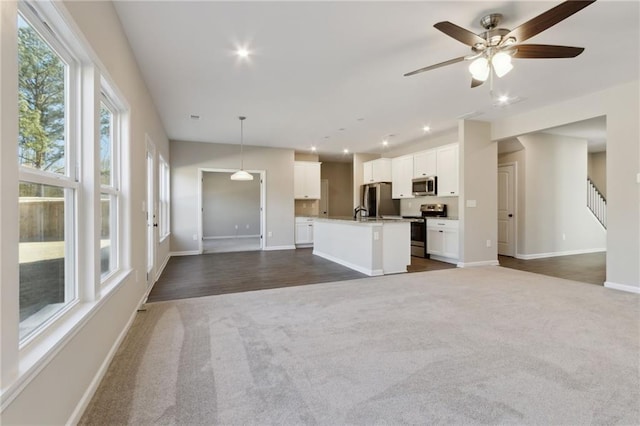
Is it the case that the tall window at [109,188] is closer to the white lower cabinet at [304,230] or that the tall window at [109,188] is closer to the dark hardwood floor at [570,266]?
the white lower cabinet at [304,230]

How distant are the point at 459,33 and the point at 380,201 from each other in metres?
5.53

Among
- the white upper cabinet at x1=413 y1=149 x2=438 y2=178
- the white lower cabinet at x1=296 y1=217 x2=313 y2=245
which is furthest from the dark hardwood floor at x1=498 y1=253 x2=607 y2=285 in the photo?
the white lower cabinet at x1=296 y1=217 x2=313 y2=245

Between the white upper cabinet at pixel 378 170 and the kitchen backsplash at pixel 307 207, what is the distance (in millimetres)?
1741

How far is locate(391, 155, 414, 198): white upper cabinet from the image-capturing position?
7.04 metres

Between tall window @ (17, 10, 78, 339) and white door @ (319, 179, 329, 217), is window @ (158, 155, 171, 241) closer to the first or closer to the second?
tall window @ (17, 10, 78, 339)

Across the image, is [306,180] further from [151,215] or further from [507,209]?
[507,209]

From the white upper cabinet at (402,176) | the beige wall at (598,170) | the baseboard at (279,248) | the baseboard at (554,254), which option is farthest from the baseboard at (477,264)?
the beige wall at (598,170)

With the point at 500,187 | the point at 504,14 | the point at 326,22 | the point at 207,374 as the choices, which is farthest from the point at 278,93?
the point at 500,187

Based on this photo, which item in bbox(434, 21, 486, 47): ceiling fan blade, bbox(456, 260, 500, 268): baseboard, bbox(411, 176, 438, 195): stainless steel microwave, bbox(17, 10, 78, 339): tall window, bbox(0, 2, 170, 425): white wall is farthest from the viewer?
bbox(411, 176, 438, 195): stainless steel microwave

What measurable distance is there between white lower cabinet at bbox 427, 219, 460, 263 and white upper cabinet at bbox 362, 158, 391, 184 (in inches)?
75.0

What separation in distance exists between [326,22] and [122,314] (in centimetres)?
293

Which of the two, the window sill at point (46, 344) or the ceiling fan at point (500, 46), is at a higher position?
the ceiling fan at point (500, 46)

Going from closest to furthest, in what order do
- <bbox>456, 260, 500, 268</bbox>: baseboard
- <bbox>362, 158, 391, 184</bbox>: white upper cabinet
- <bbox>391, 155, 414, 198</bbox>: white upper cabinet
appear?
1. <bbox>456, 260, 500, 268</bbox>: baseboard
2. <bbox>391, 155, 414, 198</bbox>: white upper cabinet
3. <bbox>362, 158, 391, 184</bbox>: white upper cabinet

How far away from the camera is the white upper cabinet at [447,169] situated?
580cm
